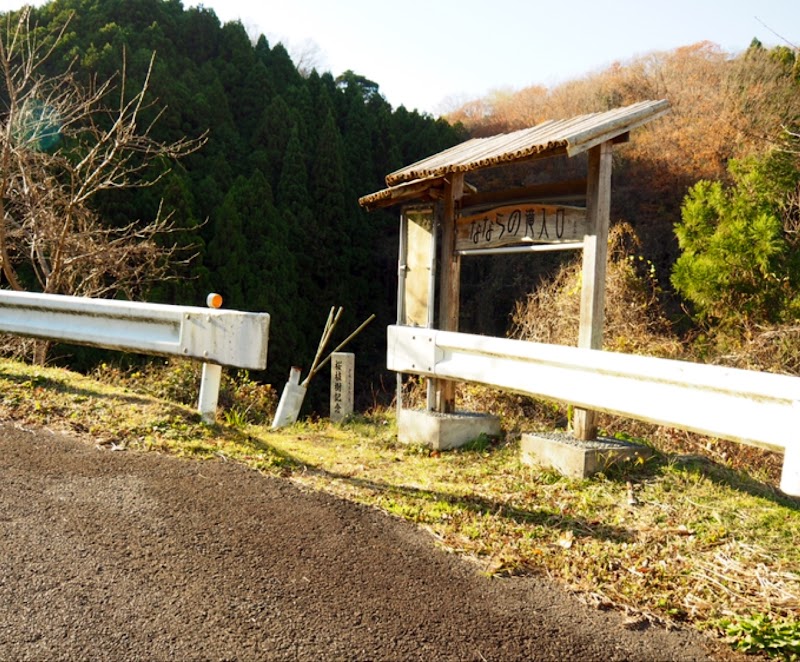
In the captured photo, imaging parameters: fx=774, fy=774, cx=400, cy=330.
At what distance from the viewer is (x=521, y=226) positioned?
6336 millimetres

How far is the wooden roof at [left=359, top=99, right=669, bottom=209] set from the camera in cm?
550

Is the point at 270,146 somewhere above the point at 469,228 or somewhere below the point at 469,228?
above

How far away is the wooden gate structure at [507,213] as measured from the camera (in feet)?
18.6

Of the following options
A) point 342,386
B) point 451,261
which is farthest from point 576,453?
point 342,386

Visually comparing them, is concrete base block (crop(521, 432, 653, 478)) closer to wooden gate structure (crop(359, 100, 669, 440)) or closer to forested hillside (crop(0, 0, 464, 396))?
wooden gate structure (crop(359, 100, 669, 440))

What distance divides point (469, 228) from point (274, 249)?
50.2 ft

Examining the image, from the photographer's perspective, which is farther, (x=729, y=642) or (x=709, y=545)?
(x=709, y=545)

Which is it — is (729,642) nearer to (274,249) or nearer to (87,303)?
(87,303)

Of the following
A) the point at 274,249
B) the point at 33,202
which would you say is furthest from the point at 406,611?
the point at 274,249

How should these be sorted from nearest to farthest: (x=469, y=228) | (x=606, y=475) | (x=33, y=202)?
(x=606, y=475) < (x=469, y=228) < (x=33, y=202)

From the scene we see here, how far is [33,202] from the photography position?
451 inches

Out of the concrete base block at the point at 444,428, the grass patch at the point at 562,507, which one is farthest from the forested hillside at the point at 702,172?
the grass patch at the point at 562,507

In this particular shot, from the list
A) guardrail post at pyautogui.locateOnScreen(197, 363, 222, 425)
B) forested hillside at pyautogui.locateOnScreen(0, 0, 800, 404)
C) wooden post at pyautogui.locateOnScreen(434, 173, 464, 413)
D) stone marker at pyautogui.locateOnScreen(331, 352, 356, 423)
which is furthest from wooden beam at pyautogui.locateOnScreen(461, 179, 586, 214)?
forested hillside at pyautogui.locateOnScreen(0, 0, 800, 404)

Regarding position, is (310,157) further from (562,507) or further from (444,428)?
(562,507)
